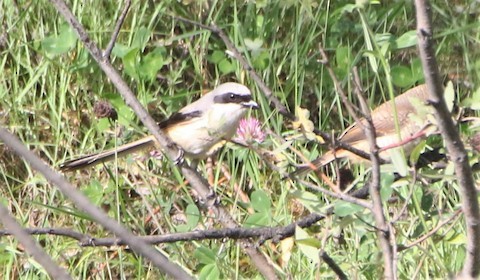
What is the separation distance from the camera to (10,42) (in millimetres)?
5406

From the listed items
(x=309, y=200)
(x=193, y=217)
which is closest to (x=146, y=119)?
(x=309, y=200)

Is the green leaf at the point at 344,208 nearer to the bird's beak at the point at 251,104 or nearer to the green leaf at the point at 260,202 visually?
the green leaf at the point at 260,202

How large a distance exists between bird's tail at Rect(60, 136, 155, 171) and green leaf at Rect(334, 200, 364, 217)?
7.16 ft

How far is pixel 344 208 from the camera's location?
252 centimetres

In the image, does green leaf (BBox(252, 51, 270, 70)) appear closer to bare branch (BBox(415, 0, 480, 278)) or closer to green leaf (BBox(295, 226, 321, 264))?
green leaf (BBox(295, 226, 321, 264))

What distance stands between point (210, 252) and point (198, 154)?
40.6 inches

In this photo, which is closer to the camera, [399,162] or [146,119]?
[399,162]

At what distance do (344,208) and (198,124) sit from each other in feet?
8.60

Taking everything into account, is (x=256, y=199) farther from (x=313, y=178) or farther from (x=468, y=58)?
(x=468, y=58)

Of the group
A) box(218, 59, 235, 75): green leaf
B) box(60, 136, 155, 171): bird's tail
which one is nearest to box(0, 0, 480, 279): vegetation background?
box(218, 59, 235, 75): green leaf

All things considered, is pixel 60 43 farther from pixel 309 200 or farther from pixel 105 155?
pixel 309 200

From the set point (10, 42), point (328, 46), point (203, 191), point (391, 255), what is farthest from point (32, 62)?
point (391, 255)

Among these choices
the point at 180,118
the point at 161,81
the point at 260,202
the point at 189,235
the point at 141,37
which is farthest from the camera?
the point at 161,81

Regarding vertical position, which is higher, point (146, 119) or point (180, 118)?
point (146, 119)
